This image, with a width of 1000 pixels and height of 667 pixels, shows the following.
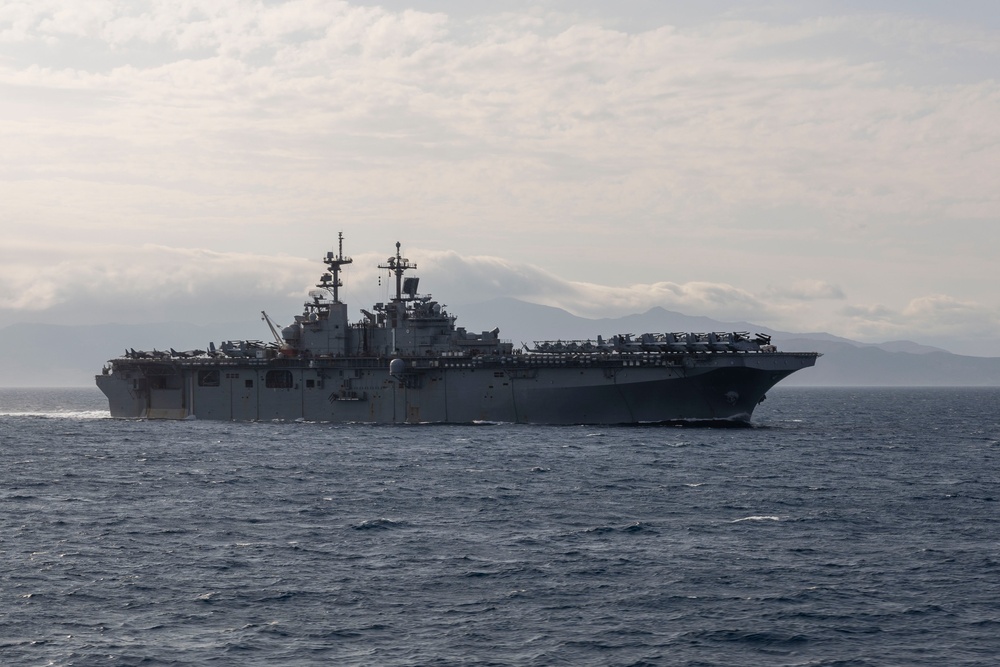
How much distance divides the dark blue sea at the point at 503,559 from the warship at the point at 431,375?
9.98 meters

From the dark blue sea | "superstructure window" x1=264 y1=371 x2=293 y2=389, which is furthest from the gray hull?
the dark blue sea

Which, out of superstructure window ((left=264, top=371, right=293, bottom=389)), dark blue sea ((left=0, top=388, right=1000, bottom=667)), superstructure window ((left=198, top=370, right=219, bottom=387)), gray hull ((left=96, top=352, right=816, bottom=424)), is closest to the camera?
dark blue sea ((left=0, top=388, right=1000, bottom=667))

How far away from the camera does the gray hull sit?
61000 mm

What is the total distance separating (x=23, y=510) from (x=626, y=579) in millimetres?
21377

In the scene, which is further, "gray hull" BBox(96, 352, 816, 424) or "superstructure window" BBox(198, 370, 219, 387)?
"superstructure window" BBox(198, 370, 219, 387)

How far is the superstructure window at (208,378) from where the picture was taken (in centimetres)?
7525

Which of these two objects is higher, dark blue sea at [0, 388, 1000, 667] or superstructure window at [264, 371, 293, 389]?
superstructure window at [264, 371, 293, 389]

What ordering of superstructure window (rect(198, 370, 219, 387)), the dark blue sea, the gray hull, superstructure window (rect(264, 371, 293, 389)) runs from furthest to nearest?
superstructure window (rect(198, 370, 219, 387)), superstructure window (rect(264, 371, 293, 389)), the gray hull, the dark blue sea

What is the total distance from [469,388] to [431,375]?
2747mm

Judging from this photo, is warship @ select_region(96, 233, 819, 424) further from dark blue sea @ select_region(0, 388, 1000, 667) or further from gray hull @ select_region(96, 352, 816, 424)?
dark blue sea @ select_region(0, 388, 1000, 667)

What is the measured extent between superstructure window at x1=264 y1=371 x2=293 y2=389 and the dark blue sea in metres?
20.1

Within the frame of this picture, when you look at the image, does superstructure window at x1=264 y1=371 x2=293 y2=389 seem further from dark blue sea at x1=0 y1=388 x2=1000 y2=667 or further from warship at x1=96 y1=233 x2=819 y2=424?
dark blue sea at x1=0 y1=388 x2=1000 y2=667

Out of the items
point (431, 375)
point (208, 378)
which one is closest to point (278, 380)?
point (208, 378)

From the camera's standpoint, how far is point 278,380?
72.6 m
